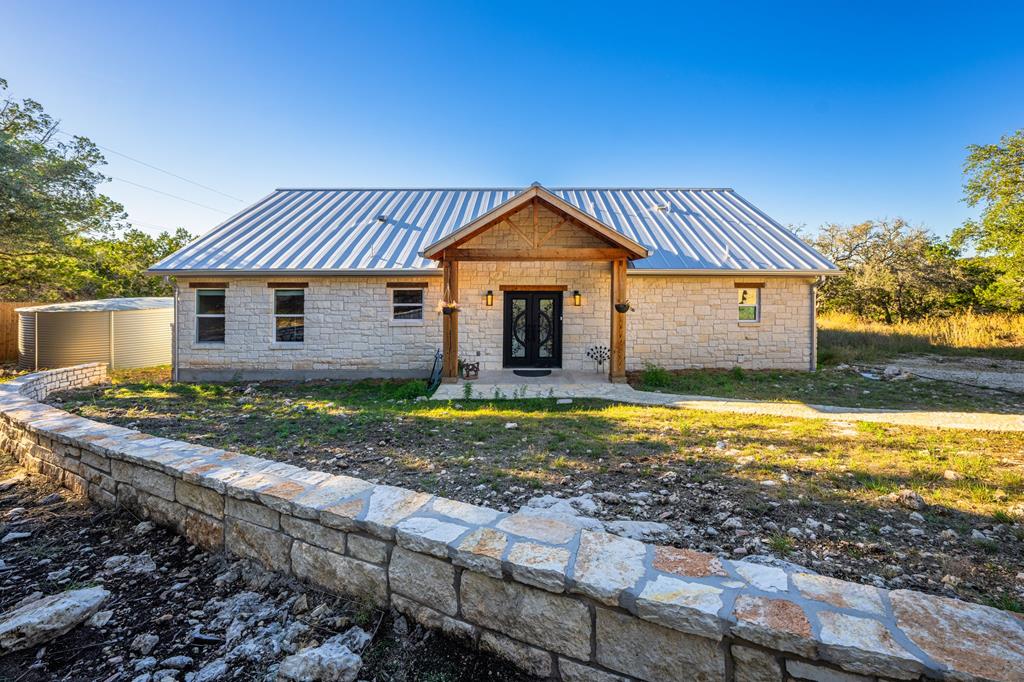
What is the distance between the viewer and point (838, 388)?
875 centimetres

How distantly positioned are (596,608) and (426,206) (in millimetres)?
14145

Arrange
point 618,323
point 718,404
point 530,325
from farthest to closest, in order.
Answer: point 530,325, point 618,323, point 718,404

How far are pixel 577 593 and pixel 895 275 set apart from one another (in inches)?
1029

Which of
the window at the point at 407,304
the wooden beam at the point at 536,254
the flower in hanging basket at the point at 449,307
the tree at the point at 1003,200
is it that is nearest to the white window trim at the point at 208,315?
the window at the point at 407,304

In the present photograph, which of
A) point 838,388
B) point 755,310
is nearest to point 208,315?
point 755,310

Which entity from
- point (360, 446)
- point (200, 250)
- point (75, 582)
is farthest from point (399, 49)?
point (75, 582)

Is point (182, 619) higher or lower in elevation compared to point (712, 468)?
lower

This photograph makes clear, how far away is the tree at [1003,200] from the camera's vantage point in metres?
14.5

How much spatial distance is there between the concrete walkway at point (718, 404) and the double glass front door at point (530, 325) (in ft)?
4.58

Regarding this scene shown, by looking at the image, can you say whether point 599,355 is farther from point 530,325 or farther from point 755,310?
point 755,310

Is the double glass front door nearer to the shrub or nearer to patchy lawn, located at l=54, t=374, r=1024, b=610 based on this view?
the shrub

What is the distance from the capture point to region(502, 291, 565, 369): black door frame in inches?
440

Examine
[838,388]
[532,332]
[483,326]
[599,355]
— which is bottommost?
[838,388]

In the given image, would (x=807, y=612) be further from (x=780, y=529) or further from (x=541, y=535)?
(x=780, y=529)
